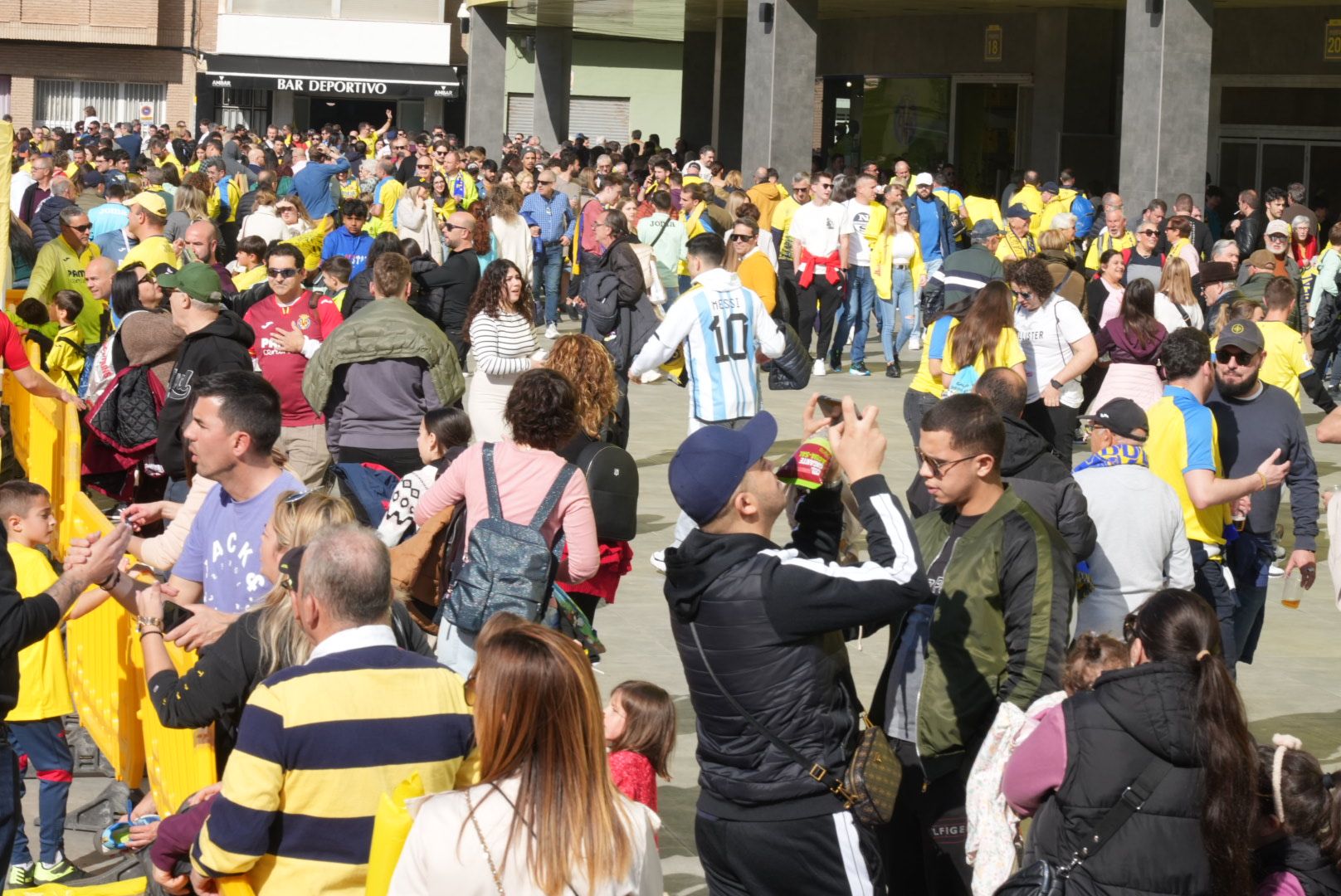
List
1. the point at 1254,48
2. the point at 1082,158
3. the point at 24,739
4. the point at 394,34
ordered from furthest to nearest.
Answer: the point at 394,34, the point at 1082,158, the point at 1254,48, the point at 24,739

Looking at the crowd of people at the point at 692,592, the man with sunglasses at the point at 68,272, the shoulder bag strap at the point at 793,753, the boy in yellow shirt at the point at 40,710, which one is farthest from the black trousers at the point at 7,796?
the man with sunglasses at the point at 68,272

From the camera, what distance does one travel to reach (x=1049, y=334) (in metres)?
10.3

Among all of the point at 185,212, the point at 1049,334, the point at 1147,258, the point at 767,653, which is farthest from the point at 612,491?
the point at 185,212

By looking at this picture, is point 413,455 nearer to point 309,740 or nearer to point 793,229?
point 309,740

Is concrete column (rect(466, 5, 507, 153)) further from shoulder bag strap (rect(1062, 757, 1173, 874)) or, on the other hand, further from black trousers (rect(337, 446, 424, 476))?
shoulder bag strap (rect(1062, 757, 1173, 874))

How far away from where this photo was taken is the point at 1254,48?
29281 millimetres

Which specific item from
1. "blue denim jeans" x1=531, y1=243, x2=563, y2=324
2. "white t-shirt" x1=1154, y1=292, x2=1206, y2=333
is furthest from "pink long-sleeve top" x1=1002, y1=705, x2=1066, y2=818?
"blue denim jeans" x1=531, y1=243, x2=563, y2=324

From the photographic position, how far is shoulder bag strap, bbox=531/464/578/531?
5695mm

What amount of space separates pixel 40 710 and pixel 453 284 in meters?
6.50

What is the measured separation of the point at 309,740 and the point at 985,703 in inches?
75.0

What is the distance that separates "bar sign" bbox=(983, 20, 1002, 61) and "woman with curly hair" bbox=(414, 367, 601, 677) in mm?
28751

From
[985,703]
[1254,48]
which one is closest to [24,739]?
[985,703]

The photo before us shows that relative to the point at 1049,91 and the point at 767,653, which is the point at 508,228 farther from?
the point at 1049,91

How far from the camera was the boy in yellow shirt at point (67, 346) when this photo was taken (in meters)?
11.1
